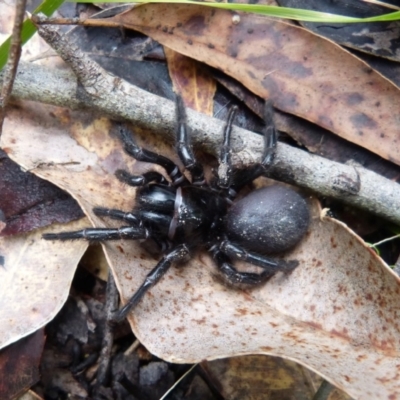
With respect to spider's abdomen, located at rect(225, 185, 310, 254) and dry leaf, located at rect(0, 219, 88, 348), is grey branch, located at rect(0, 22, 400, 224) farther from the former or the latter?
dry leaf, located at rect(0, 219, 88, 348)

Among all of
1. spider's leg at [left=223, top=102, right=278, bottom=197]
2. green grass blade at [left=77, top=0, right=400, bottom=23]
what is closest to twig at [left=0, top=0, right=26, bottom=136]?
green grass blade at [left=77, top=0, right=400, bottom=23]

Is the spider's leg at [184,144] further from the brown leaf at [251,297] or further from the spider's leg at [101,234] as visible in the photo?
the spider's leg at [101,234]

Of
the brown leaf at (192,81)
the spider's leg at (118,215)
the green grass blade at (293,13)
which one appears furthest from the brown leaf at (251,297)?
the green grass blade at (293,13)

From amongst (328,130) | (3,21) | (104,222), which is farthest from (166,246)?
(3,21)

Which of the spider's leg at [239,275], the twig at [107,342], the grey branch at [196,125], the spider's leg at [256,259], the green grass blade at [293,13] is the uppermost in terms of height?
the green grass blade at [293,13]

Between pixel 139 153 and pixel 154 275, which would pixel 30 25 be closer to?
pixel 139 153

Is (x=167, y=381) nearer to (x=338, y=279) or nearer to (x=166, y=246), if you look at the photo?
(x=166, y=246)
